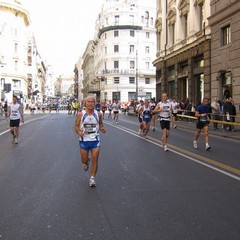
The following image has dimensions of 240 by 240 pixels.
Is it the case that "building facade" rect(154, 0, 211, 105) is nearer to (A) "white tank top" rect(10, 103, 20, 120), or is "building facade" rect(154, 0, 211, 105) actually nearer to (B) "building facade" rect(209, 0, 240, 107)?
(B) "building facade" rect(209, 0, 240, 107)

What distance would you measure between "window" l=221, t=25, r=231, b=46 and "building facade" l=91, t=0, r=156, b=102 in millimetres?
57050

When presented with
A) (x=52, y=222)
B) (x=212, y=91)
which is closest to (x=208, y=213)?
(x=52, y=222)

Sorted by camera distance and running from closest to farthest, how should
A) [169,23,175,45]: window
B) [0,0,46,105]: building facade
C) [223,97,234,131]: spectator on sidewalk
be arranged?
[223,97,234,131]: spectator on sidewalk < [169,23,175,45]: window < [0,0,46,105]: building facade

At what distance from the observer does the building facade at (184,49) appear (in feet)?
104

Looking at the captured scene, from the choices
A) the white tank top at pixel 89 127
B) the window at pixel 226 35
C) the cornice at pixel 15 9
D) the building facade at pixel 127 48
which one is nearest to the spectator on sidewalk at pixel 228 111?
the window at pixel 226 35

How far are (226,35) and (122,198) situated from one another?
2351cm

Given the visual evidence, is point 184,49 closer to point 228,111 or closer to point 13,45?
point 228,111

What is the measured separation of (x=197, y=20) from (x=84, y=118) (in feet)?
92.3

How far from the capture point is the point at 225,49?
27.7 m

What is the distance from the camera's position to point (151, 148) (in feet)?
44.8

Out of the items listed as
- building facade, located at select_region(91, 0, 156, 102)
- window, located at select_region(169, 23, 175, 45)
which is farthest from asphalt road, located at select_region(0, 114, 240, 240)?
building facade, located at select_region(91, 0, 156, 102)

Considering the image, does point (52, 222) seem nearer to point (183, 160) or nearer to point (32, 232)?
point (32, 232)

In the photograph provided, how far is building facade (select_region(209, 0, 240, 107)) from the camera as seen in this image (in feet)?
85.3

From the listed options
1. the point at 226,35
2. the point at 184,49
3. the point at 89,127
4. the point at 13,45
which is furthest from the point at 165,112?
the point at 13,45
